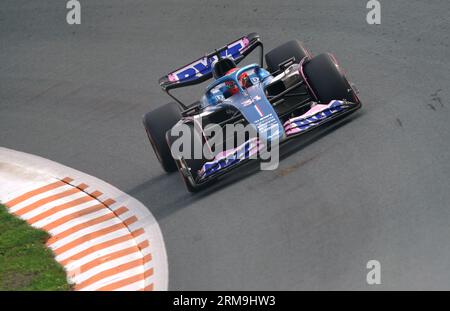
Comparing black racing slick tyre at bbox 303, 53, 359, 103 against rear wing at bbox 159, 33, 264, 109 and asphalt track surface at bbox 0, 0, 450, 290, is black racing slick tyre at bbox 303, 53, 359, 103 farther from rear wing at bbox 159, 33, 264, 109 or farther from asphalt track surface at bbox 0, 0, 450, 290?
rear wing at bbox 159, 33, 264, 109

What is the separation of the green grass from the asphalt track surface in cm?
155

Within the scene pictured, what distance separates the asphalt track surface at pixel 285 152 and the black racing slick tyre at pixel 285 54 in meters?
1.06

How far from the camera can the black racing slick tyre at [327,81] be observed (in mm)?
14078

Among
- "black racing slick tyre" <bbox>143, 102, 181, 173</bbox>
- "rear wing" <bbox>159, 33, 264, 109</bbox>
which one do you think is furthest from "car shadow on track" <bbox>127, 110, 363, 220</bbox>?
"rear wing" <bbox>159, 33, 264, 109</bbox>

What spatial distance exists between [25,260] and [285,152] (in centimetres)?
404

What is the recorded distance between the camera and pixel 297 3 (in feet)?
64.8

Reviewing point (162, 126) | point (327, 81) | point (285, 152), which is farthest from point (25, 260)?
point (327, 81)

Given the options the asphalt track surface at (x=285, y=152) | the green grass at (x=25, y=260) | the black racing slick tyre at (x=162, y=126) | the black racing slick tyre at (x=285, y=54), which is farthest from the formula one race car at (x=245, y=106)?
the green grass at (x=25, y=260)

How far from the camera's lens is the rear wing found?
592 inches

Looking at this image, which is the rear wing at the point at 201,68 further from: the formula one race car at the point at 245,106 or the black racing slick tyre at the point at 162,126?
the black racing slick tyre at the point at 162,126
